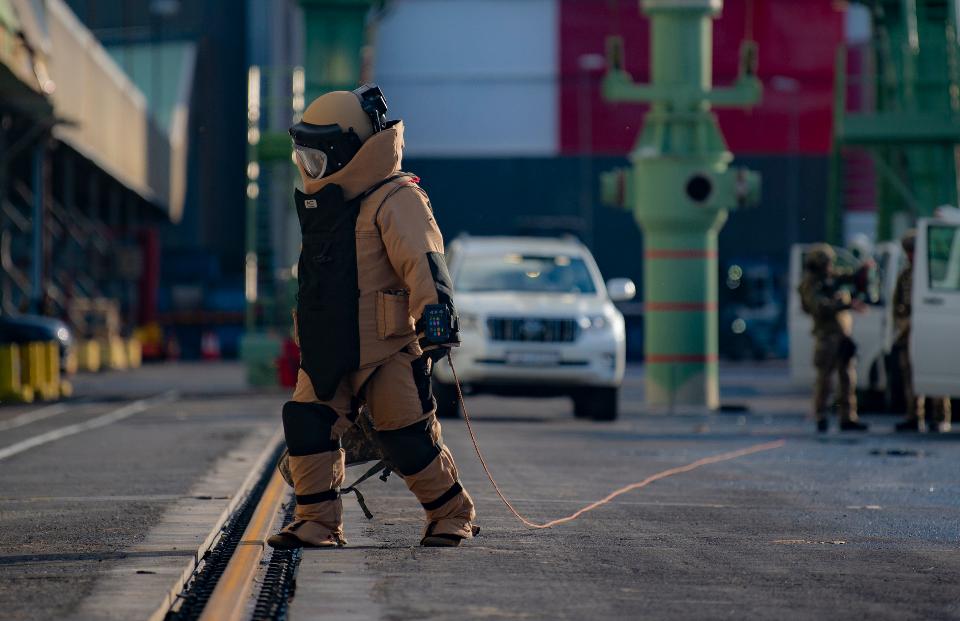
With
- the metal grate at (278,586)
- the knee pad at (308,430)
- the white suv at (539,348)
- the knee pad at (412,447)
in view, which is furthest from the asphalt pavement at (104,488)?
the white suv at (539,348)

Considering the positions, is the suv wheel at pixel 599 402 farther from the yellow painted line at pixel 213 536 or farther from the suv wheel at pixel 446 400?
the yellow painted line at pixel 213 536

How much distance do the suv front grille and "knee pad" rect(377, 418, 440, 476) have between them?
1141cm

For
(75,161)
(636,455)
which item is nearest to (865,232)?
(75,161)

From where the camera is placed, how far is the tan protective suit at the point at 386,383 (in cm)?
882

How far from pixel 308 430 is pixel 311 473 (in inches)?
7.4

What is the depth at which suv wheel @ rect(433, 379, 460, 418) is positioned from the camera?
19953mm

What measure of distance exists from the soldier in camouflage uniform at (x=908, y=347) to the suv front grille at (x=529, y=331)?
10.5 ft

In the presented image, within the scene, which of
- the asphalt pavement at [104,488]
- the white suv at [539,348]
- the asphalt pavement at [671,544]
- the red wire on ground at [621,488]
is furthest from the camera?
the white suv at [539,348]

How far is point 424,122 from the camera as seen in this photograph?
51375 mm

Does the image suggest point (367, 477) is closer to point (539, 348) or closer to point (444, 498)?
point (444, 498)

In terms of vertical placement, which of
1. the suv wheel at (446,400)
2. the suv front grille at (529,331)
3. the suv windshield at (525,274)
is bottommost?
the suv wheel at (446,400)

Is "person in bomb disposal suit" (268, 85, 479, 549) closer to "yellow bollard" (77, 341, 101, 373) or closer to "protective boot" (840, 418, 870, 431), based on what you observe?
"protective boot" (840, 418, 870, 431)

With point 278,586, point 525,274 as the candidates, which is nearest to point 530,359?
point 525,274

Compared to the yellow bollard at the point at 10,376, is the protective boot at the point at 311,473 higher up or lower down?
higher up
